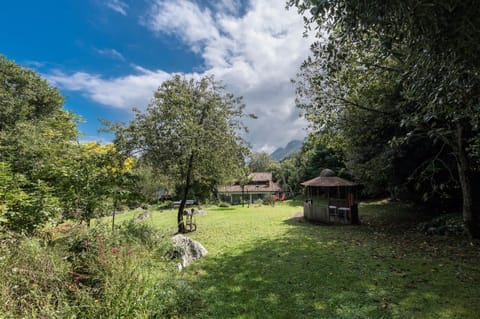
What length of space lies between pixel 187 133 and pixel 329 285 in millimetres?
6351

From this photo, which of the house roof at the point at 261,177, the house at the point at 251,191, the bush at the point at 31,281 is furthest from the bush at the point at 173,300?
the house roof at the point at 261,177

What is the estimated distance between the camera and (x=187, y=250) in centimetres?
588

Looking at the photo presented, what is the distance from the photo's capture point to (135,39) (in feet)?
28.6

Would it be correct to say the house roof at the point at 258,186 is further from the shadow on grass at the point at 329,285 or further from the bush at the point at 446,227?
the shadow on grass at the point at 329,285

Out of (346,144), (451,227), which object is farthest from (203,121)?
(451,227)

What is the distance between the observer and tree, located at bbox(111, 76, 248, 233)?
26.5ft

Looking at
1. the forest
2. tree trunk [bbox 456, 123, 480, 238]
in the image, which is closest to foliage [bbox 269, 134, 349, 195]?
the forest

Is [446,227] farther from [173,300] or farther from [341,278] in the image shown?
[173,300]

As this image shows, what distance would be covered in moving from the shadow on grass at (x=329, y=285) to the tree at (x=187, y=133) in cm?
395

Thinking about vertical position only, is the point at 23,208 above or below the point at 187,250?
above

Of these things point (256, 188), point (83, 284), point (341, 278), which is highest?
point (256, 188)

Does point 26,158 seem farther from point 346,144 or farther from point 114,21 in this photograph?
point 346,144

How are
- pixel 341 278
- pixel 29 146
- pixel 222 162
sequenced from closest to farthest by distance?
pixel 341 278 < pixel 29 146 < pixel 222 162

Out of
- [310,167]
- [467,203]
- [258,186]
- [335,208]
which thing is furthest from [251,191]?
[467,203]
